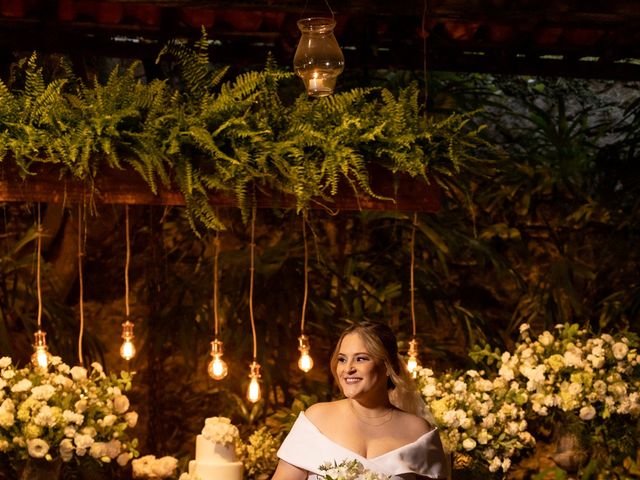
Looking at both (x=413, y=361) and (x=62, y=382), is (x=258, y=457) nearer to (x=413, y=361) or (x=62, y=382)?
(x=413, y=361)

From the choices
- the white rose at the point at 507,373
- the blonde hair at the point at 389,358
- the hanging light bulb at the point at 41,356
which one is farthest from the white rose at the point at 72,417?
the white rose at the point at 507,373

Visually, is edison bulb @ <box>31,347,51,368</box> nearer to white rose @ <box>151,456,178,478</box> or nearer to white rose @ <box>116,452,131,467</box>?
white rose @ <box>116,452,131,467</box>

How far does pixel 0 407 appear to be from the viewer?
4367 millimetres

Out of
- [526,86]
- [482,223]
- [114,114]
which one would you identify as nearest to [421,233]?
[482,223]

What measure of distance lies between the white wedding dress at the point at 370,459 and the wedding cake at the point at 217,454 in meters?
0.97

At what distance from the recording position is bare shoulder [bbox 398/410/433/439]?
3.95m

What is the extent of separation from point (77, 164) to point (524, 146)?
4.38 metres

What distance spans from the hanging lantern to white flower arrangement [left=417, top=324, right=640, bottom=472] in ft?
4.86

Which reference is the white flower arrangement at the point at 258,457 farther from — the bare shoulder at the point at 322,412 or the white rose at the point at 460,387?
the bare shoulder at the point at 322,412

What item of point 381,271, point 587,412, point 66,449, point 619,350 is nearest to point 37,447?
point 66,449

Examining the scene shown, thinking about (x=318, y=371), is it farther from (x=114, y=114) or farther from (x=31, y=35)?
(x=114, y=114)

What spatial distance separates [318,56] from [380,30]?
5.98ft

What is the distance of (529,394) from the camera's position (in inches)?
202

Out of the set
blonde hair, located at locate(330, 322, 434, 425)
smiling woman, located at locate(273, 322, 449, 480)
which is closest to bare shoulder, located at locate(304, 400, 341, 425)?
smiling woman, located at locate(273, 322, 449, 480)
